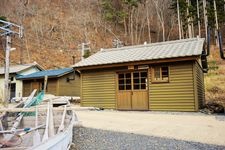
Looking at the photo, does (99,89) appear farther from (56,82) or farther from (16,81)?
(16,81)

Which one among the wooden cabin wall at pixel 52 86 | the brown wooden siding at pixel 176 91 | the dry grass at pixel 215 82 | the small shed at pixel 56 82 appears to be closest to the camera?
the brown wooden siding at pixel 176 91

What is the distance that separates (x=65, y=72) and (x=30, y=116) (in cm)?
1444

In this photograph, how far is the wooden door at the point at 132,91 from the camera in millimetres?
11820

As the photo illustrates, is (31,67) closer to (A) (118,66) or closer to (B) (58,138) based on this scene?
(A) (118,66)

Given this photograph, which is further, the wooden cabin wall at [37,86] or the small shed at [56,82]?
the wooden cabin wall at [37,86]

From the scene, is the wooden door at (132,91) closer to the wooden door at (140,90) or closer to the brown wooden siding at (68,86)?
the wooden door at (140,90)

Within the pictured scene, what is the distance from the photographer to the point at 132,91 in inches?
474

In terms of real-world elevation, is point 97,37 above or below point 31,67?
above

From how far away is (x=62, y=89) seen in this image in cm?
2038

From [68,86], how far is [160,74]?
1119 cm

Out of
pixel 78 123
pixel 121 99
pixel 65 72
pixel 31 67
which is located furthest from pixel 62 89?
pixel 78 123

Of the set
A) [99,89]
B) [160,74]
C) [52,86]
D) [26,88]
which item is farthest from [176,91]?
[26,88]

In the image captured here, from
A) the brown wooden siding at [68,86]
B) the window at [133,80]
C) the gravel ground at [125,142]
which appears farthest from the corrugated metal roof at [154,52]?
the brown wooden siding at [68,86]

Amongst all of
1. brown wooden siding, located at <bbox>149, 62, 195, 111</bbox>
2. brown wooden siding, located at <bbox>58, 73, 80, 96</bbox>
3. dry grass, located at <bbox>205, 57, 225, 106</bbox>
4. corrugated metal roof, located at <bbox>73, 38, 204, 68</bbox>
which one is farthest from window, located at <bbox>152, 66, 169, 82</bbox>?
brown wooden siding, located at <bbox>58, 73, 80, 96</bbox>
